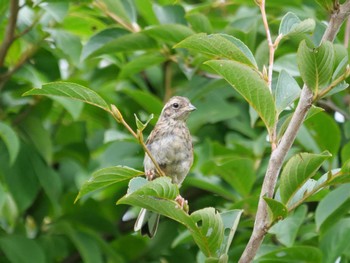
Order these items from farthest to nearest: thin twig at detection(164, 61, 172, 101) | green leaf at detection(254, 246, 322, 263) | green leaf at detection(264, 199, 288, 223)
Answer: thin twig at detection(164, 61, 172, 101) → green leaf at detection(254, 246, 322, 263) → green leaf at detection(264, 199, 288, 223)

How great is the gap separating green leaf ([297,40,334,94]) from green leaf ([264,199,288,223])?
385mm

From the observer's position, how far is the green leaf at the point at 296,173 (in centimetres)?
262

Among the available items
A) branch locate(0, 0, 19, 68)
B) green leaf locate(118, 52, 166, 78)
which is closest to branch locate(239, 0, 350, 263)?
green leaf locate(118, 52, 166, 78)

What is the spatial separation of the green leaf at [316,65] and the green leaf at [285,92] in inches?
8.4

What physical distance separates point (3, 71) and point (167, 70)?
105 centimetres

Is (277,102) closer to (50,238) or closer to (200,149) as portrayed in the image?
(200,149)

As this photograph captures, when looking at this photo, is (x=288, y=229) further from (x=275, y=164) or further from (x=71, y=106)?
(x=275, y=164)

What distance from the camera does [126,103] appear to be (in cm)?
505

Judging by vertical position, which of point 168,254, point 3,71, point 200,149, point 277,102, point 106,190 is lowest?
point 168,254

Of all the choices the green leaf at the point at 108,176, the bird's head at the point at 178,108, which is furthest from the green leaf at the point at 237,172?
the green leaf at the point at 108,176

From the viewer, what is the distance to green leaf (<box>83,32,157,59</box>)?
14.3 feet

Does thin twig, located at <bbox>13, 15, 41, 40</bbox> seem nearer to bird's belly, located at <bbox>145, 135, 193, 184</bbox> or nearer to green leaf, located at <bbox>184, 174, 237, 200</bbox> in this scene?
bird's belly, located at <bbox>145, 135, 193, 184</bbox>

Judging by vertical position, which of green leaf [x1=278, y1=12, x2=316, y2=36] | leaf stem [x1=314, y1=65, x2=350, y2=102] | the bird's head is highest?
green leaf [x1=278, y1=12, x2=316, y2=36]

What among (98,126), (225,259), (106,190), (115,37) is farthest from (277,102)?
(98,126)
